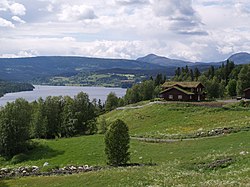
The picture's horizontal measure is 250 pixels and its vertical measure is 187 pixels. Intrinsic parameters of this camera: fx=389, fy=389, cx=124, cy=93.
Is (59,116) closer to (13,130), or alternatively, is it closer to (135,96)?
(13,130)

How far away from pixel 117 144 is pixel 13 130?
3384cm

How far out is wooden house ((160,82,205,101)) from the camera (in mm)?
98062

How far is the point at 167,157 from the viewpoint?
4597 cm

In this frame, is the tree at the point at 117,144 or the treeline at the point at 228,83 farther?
the treeline at the point at 228,83

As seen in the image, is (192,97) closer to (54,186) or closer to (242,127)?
(242,127)

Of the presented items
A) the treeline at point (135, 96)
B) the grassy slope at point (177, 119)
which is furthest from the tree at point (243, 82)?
the grassy slope at point (177, 119)

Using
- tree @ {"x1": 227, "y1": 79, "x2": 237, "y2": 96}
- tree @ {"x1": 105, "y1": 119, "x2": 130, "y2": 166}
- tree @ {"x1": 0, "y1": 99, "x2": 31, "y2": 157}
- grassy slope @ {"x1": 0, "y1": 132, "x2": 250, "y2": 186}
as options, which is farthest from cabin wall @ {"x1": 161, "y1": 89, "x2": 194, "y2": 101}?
tree @ {"x1": 105, "y1": 119, "x2": 130, "y2": 166}

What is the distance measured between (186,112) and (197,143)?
30.8 metres

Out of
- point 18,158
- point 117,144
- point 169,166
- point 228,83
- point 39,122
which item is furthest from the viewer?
point 228,83

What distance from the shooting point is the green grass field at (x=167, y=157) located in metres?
30.1

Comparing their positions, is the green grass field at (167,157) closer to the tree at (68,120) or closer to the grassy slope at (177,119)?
the grassy slope at (177,119)

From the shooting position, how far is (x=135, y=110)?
97.0 metres

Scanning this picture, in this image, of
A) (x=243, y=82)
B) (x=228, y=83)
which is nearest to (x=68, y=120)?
(x=243, y=82)

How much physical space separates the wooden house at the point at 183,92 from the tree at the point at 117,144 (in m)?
57.1
